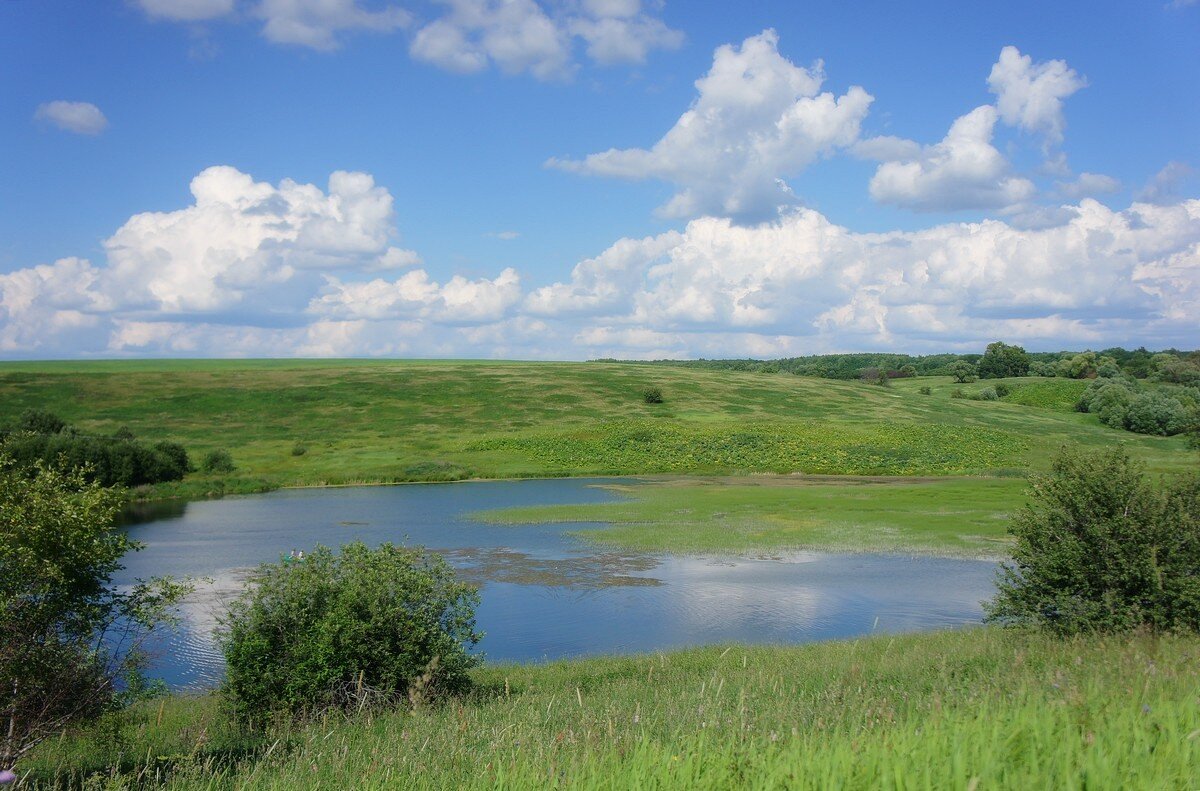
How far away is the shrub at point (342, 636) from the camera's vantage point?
12695mm

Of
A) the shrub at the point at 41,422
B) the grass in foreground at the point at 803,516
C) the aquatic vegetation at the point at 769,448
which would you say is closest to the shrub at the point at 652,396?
the aquatic vegetation at the point at 769,448

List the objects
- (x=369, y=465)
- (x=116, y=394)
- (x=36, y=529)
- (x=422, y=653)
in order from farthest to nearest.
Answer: (x=116, y=394), (x=369, y=465), (x=422, y=653), (x=36, y=529)

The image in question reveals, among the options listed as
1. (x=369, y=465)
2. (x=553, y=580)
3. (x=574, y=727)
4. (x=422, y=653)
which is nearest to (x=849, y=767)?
(x=574, y=727)

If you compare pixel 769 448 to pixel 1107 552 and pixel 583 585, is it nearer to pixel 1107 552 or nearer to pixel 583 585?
pixel 583 585

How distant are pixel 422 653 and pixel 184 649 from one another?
11876 millimetres

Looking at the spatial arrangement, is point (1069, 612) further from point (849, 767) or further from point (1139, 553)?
point (849, 767)

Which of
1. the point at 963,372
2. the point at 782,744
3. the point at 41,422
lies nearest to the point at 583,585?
the point at 782,744

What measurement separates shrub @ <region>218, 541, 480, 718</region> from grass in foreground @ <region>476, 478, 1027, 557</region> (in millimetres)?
22350

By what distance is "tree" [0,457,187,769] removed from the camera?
30.2 ft

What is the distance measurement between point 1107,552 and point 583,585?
17052 millimetres

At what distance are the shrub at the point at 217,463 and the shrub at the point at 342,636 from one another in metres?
54.4

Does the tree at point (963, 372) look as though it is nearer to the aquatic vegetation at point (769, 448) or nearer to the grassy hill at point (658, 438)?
the grassy hill at point (658, 438)

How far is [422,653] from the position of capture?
13328mm

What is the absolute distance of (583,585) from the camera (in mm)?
28719
